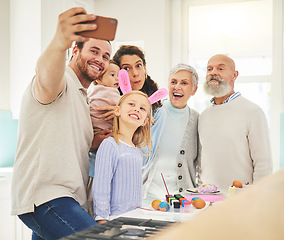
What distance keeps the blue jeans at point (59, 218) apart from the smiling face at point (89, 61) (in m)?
0.55

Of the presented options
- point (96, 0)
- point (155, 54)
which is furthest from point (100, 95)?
point (96, 0)

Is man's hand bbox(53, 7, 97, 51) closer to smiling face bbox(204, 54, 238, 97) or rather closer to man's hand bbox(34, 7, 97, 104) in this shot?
man's hand bbox(34, 7, 97, 104)

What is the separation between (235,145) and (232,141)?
31 mm

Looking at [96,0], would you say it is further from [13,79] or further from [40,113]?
[40,113]

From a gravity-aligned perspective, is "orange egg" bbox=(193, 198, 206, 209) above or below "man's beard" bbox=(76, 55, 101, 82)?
below

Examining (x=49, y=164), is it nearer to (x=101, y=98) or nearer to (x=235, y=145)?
(x=101, y=98)

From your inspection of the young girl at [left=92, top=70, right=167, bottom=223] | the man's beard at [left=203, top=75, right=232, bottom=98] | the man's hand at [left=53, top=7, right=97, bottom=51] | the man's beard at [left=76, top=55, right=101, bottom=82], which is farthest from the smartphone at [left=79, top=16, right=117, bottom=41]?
the man's beard at [left=203, top=75, right=232, bottom=98]

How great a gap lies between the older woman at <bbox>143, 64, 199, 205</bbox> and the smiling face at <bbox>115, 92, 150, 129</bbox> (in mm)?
700

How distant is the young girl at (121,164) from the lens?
Answer: 1552mm

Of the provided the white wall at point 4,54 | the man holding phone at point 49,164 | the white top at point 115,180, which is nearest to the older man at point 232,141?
the white top at point 115,180

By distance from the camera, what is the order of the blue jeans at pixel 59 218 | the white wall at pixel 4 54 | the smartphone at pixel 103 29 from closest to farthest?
the smartphone at pixel 103 29 < the blue jeans at pixel 59 218 < the white wall at pixel 4 54

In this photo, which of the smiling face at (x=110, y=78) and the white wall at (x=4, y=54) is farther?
the white wall at (x=4, y=54)

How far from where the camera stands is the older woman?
97.1 inches

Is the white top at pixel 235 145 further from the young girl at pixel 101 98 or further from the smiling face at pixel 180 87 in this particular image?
the young girl at pixel 101 98
